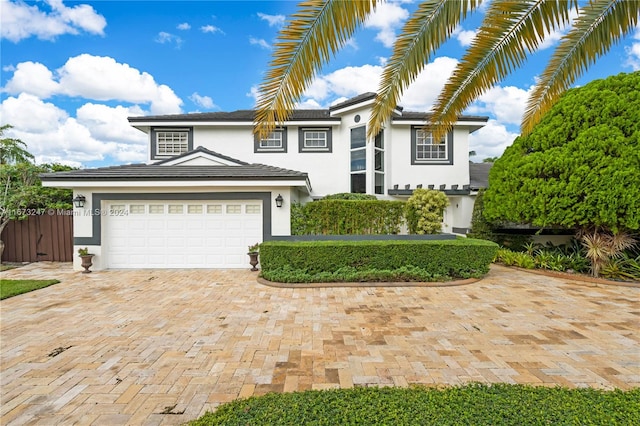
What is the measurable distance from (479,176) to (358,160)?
7.08 metres

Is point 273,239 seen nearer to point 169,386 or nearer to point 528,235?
point 169,386

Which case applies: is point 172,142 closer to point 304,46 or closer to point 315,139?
point 315,139

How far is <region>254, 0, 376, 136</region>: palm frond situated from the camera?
2.42 m

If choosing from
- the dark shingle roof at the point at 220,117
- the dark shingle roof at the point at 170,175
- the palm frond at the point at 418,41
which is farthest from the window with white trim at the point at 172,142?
the palm frond at the point at 418,41

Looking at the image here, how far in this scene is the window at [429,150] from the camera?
1366cm

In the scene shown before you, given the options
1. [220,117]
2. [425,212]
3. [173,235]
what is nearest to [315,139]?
[220,117]

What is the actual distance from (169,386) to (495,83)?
5.46 meters

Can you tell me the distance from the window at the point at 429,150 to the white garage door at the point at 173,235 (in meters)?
8.29

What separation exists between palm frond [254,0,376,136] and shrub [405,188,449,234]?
25.5 feet

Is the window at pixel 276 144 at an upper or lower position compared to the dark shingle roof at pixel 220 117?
lower

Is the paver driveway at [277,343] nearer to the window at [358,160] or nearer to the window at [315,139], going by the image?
the window at [358,160]

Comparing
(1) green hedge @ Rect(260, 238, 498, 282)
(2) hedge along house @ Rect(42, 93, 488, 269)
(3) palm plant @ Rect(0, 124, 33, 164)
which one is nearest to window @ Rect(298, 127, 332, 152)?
(2) hedge along house @ Rect(42, 93, 488, 269)

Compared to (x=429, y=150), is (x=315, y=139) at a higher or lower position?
higher

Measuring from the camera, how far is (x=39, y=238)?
10.6 m
